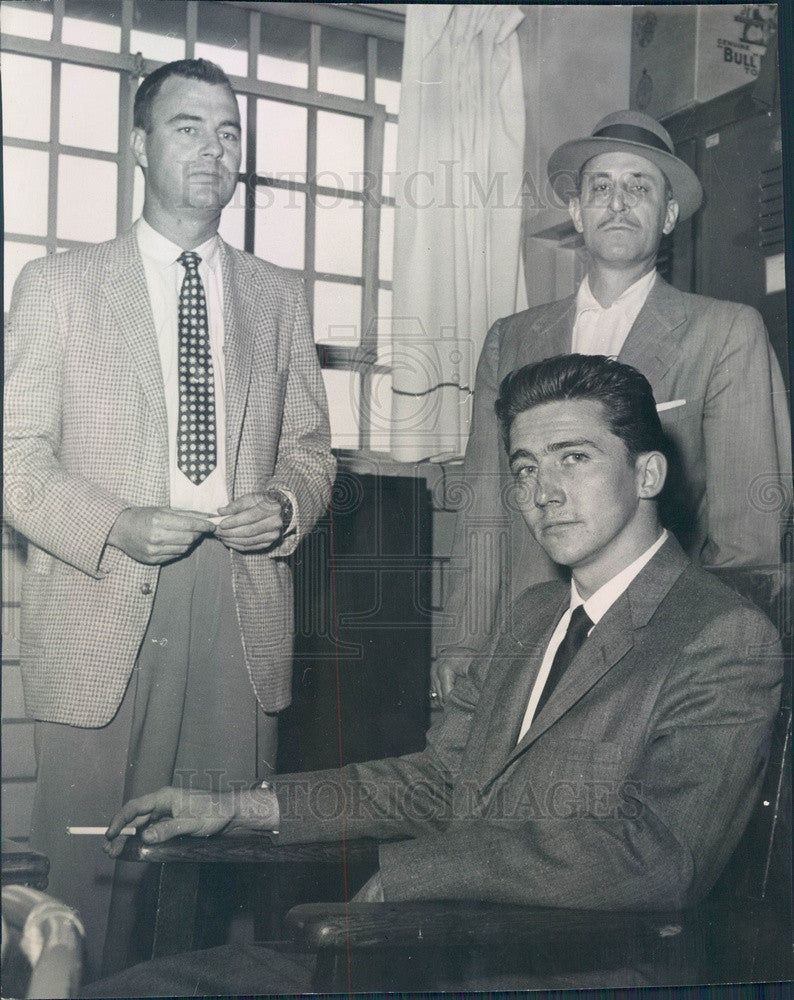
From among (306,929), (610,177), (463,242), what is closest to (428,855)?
(306,929)

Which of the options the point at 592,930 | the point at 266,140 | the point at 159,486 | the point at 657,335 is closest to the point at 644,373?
the point at 657,335

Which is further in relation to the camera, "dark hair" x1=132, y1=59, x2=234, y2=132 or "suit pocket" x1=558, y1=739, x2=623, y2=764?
"dark hair" x1=132, y1=59, x2=234, y2=132

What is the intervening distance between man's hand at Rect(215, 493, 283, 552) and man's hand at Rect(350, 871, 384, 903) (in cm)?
84

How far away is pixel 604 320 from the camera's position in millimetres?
2939

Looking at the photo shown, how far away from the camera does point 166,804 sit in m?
2.71

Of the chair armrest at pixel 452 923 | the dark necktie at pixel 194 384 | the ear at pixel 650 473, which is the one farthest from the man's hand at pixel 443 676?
the dark necktie at pixel 194 384

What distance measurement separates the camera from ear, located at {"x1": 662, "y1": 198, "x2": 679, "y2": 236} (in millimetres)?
2977

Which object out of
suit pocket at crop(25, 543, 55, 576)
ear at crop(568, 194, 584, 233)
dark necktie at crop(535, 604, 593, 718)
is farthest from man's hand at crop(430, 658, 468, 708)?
ear at crop(568, 194, 584, 233)

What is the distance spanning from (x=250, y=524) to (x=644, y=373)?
1.08 meters

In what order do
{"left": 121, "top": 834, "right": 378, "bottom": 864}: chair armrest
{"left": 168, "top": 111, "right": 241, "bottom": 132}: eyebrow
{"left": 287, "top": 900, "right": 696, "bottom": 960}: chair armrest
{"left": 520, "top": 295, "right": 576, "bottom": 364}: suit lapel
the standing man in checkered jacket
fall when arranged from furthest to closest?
1. {"left": 520, "top": 295, "right": 576, "bottom": 364}: suit lapel
2. {"left": 168, "top": 111, "right": 241, "bottom": 132}: eyebrow
3. the standing man in checkered jacket
4. {"left": 121, "top": 834, "right": 378, "bottom": 864}: chair armrest
5. {"left": 287, "top": 900, "right": 696, "bottom": 960}: chair armrest

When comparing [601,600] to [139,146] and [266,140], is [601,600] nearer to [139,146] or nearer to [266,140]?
[266,140]

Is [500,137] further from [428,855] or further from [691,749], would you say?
[428,855]

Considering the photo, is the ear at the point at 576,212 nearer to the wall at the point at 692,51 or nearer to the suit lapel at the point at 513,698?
the wall at the point at 692,51

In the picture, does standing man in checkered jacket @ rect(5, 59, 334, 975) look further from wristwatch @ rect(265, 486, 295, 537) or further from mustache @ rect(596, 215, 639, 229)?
mustache @ rect(596, 215, 639, 229)
